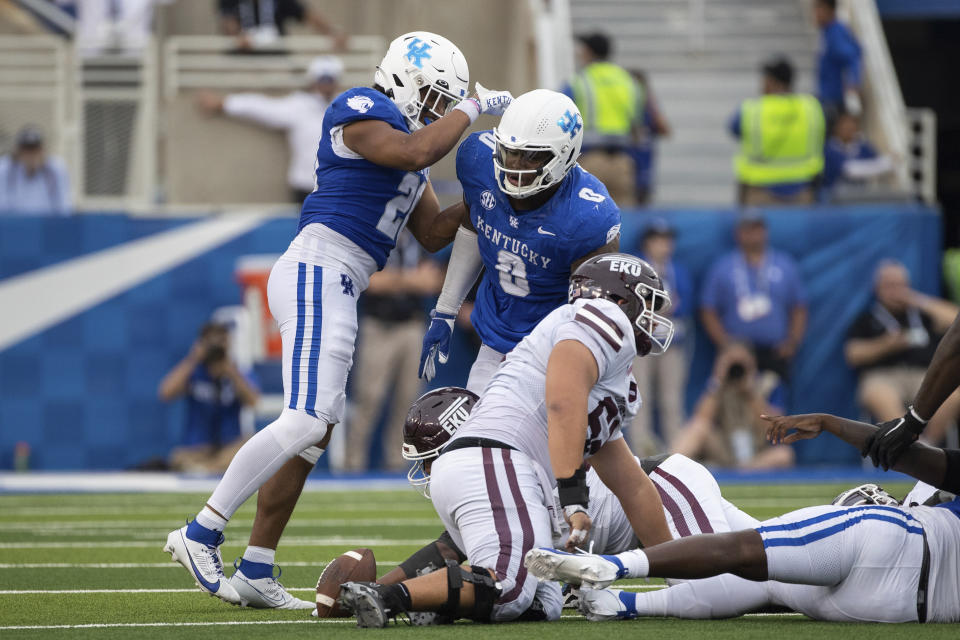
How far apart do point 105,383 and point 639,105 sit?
477 centimetres

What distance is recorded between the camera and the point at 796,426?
183 inches

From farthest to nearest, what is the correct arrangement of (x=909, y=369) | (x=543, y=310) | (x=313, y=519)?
1. (x=909, y=369)
2. (x=313, y=519)
3. (x=543, y=310)

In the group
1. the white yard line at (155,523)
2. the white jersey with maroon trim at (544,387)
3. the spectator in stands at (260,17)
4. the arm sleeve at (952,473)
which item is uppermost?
the spectator in stands at (260,17)

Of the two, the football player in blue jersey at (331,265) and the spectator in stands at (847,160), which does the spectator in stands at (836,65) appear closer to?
the spectator in stands at (847,160)

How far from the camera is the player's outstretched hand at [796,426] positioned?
4.61 metres

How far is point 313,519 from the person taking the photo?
841cm

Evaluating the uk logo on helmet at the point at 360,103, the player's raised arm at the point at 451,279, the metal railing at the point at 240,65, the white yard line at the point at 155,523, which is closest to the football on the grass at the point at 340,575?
the player's raised arm at the point at 451,279

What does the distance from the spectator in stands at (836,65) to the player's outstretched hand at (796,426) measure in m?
8.72

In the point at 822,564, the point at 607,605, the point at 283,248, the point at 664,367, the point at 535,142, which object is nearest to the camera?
the point at 822,564

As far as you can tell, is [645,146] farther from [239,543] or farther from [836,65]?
[239,543]

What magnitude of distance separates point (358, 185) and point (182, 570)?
5.96 ft

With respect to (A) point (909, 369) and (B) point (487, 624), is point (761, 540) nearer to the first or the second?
(B) point (487, 624)

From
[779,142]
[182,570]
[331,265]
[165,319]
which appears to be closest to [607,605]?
[331,265]

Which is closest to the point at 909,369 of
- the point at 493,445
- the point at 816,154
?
the point at 816,154
